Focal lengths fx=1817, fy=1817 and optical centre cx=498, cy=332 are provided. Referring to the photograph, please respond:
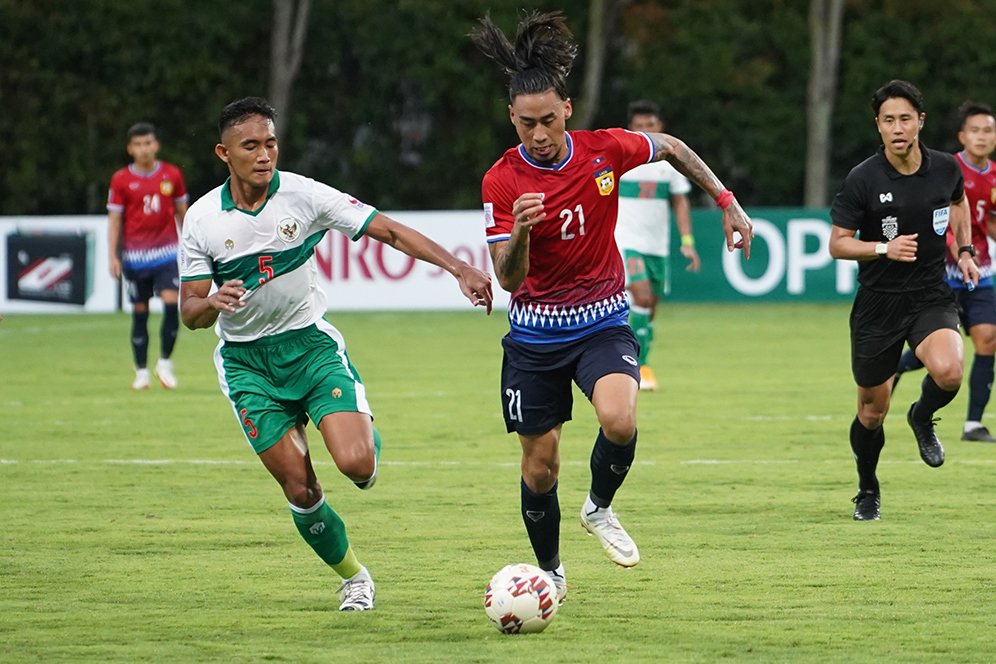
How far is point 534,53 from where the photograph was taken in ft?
23.6

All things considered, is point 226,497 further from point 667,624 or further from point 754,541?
point 667,624

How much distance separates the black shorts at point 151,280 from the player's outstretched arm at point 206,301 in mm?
9162

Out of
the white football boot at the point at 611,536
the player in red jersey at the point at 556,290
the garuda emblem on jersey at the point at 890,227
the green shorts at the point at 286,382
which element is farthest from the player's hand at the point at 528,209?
the garuda emblem on jersey at the point at 890,227

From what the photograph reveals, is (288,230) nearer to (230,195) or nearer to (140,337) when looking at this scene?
(230,195)

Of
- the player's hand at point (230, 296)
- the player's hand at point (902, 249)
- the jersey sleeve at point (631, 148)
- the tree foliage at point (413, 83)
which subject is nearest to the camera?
the player's hand at point (230, 296)

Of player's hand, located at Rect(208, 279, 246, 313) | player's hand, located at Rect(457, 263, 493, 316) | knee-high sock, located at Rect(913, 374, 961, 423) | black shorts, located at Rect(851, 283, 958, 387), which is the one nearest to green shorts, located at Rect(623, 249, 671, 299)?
knee-high sock, located at Rect(913, 374, 961, 423)

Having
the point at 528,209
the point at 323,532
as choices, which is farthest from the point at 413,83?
the point at 528,209

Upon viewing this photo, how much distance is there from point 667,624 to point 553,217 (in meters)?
1.66

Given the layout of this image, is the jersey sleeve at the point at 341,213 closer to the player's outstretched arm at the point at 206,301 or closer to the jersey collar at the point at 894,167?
the player's outstretched arm at the point at 206,301

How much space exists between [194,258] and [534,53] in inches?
61.9

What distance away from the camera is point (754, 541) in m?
8.39

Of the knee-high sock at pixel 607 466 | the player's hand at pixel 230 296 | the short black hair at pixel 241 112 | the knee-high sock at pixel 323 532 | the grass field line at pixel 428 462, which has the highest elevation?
the short black hair at pixel 241 112

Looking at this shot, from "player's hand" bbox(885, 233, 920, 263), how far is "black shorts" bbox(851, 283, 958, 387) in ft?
1.70

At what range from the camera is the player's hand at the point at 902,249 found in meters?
8.57
